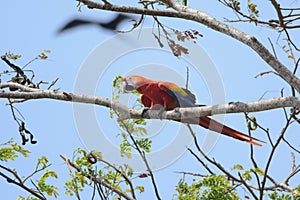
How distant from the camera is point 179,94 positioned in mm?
3715

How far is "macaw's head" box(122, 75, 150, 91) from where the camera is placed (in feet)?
12.5

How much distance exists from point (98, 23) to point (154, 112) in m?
0.78

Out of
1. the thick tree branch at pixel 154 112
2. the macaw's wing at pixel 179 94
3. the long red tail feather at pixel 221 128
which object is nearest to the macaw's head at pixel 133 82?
the macaw's wing at pixel 179 94

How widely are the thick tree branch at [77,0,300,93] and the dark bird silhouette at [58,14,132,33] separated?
0.10 metres

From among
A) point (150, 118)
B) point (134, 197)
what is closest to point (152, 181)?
point (134, 197)

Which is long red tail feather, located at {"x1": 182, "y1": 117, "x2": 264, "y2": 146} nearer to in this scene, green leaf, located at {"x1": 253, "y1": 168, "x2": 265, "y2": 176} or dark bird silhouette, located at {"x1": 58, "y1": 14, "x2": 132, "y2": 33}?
green leaf, located at {"x1": 253, "y1": 168, "x2": 265, "y2": 176}

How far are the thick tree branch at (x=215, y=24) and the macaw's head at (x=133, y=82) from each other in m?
0.80

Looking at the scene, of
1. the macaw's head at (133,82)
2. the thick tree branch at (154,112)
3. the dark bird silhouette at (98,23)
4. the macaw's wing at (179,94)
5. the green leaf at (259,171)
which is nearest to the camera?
the thick tree branch at (154,112)

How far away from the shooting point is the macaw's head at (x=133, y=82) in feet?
12.5

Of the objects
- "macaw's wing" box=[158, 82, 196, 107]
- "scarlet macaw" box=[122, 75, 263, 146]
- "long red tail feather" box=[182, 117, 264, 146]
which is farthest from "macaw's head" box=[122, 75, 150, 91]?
"long red tail feather" box=[182, 117, 264, 146]

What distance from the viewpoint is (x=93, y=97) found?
10.3 feet

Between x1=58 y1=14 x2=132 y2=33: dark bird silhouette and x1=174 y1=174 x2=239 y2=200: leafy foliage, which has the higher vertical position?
x1=58 y1=14 x2=132 y2=33: dark bird silhouette

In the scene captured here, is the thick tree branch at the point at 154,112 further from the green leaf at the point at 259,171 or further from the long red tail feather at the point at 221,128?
the green leaf at the point at 259,171

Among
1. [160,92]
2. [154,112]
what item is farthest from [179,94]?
[154,112]
